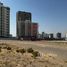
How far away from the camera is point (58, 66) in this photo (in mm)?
→ 12039

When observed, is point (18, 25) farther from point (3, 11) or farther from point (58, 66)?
point (58, 66)

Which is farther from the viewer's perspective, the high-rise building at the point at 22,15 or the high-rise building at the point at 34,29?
the high-rise building at the point at 22,15

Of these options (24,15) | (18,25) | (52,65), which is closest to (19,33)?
(18,25)

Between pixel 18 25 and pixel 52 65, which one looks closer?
pixel 52 65

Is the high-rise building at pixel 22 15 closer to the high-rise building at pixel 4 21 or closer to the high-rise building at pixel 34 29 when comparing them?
the high-rise building at pixel 34 29

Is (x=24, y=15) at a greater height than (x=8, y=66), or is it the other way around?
(x=24, y=15)

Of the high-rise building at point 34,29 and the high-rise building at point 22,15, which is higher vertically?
the high-rise building at point 22,15

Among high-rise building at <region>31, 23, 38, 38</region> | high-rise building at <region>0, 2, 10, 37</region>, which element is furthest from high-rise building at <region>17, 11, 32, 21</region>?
high-rise building at <region>0, 2, 10, 37</region>

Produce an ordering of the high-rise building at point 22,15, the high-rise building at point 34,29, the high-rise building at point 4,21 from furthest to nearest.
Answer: the high-rise building at point 22,15
the high-rise building at point 34,29
the high-rise building at point 4,21

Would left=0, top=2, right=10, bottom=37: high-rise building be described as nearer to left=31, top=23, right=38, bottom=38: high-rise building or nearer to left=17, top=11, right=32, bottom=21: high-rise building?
left=31, top=23, right=38, bottom=38: high-rise building

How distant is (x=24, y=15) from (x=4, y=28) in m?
35.4

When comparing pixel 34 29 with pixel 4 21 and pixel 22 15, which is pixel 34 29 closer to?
pixel 4 21

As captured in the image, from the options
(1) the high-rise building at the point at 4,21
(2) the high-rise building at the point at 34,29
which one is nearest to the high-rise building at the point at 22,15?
(2) the high-rise building at the point at 34,29

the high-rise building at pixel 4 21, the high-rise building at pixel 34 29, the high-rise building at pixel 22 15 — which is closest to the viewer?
the high-rise building at pixel 4 21
